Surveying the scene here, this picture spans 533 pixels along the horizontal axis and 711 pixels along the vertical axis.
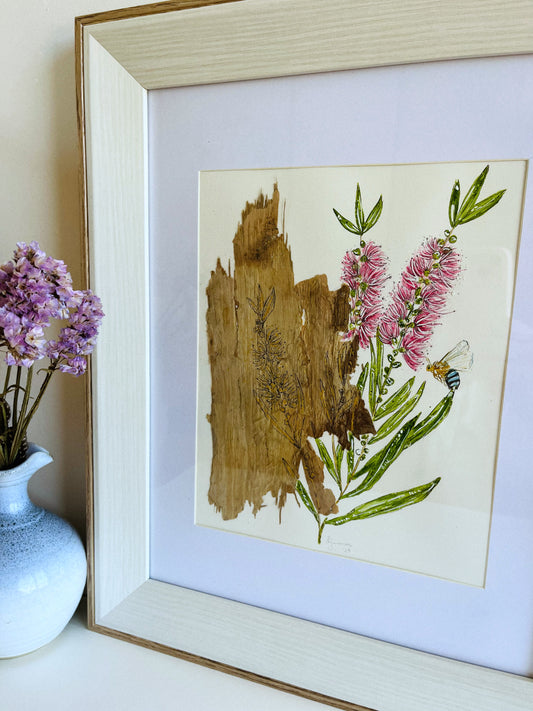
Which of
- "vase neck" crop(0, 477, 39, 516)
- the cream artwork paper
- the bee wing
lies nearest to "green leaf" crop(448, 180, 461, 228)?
the cream artwork paper

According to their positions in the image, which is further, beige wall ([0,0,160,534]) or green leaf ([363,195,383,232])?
beige wall ([0,0,160,534])

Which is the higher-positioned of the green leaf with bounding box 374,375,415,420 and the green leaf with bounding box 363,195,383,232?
the green leaf with bounding box 363,195,383,232

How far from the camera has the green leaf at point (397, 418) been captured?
0.49 meters

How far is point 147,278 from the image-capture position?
585mm

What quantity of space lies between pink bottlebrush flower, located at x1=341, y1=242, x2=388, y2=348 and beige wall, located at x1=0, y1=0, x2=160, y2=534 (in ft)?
1.03

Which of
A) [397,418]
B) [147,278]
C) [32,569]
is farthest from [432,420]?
[32,569]

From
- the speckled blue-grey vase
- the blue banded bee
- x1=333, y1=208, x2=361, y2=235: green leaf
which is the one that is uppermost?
x1=333, y1=208, x2=361, y2=235: green leaf

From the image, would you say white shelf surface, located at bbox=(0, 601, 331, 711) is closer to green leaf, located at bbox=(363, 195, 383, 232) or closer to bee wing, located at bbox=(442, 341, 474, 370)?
bee wing, located at bbox=(442, 341, 474, 370)

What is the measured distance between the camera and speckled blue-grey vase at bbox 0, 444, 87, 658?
55cm

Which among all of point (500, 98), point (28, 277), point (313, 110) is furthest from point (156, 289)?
point (500, 98)

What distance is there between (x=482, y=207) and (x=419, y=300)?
9cm

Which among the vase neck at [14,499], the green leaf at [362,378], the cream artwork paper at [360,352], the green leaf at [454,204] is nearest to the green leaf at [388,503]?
the cream artwork paper at [360,352]

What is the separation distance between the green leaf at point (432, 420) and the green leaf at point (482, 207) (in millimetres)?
150

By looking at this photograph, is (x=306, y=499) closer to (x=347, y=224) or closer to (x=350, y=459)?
(x=350, y=459)
